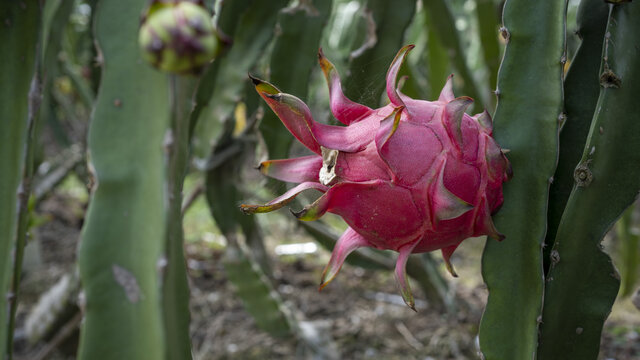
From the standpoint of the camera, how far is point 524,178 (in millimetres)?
545

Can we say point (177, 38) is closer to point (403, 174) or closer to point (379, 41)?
point (403, 174)

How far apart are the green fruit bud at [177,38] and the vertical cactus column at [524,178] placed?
0.37m

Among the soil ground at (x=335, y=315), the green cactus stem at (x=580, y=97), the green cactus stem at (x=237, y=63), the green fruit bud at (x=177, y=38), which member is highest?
the green fruit bud at (x=177, y=38)

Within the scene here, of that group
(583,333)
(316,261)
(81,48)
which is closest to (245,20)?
(583,333)

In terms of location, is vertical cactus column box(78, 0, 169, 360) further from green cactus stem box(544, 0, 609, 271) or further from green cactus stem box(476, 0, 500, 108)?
green cactus stem box(476, 0, 500, 108)

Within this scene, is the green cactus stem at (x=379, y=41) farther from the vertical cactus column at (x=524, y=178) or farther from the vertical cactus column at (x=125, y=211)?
the vertical cactus column at (x=125, y=211)

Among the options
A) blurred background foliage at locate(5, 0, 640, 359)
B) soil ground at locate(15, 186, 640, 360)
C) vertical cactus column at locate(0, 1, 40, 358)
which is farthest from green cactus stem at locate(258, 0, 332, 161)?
soil ground at locate(15, 186, 640, 360)

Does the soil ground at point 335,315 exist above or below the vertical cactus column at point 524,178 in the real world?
below

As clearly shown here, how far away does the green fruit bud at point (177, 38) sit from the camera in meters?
0.27

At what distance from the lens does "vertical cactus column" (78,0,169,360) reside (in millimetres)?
423

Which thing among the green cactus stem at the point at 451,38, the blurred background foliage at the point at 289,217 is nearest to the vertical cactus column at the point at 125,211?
the blurred background foliage at the point at 289,217

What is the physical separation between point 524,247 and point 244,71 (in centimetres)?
71

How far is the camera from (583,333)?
56cm

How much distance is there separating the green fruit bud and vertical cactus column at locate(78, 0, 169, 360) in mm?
171
